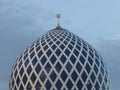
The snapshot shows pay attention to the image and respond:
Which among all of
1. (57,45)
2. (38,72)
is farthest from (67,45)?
(38,72)

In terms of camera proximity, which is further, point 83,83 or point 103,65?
point 103,65

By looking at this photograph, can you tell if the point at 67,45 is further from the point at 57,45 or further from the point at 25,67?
the point at 25,67

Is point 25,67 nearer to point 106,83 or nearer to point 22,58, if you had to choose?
point 22,58

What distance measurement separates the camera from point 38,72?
3098 inches

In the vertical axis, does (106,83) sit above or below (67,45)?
below

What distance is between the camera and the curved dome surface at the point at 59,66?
257 ft

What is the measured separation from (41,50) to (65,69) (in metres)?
5.16

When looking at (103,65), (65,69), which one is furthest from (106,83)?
(65,69)

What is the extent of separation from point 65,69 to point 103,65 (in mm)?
8083

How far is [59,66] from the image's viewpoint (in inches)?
3091

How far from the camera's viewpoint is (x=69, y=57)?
79688 millimetres

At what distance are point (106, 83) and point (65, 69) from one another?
25.9 feet

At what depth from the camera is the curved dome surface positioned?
7819 cm

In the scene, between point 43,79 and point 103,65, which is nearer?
point 43,79
